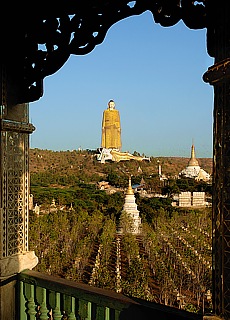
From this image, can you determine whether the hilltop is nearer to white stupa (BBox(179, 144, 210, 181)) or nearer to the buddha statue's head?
white stupa (BBox(179, 144, 210, 181))

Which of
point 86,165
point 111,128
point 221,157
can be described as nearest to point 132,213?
point 221,157

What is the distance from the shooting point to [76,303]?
5.73 ft

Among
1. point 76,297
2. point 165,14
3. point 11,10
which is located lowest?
point 76,297

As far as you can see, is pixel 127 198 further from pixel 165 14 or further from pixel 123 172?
pixel 123 172

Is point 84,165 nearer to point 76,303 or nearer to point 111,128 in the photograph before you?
point 111,128

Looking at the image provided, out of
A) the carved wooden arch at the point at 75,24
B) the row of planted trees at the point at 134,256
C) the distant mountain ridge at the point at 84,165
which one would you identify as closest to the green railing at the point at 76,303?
the carved wooden arch at the point at 75,24

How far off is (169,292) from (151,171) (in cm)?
3933

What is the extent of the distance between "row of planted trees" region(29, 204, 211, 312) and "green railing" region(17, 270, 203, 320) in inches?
299

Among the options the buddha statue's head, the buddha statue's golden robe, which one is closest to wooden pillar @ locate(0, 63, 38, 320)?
the buddha statue's golden robe

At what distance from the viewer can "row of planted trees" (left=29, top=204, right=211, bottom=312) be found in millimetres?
11500

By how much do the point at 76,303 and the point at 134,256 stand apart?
1322 centimetres

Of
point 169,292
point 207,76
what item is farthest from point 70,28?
point 169,292

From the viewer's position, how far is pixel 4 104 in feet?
6.73

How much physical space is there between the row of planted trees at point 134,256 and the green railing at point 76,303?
7607 millimetres
